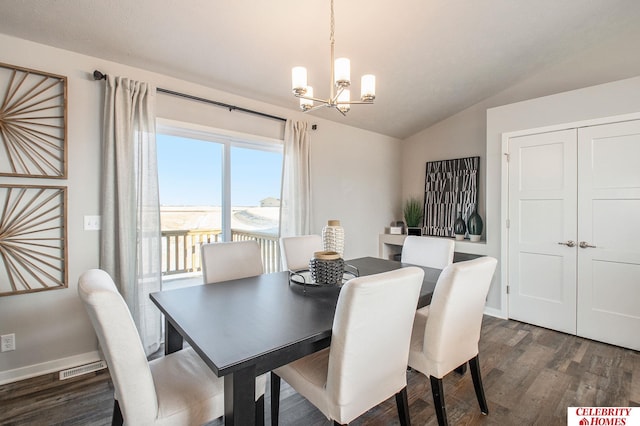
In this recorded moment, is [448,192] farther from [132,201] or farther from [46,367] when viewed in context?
[46,367]

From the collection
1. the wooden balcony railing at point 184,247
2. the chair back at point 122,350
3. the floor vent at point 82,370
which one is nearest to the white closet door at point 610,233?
the wooden balcony railing at point 184,247

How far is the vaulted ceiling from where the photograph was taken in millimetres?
2078

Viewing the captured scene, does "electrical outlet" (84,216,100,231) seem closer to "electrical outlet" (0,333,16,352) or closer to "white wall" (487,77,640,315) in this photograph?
"electrical outlet" (0,333,16,352)

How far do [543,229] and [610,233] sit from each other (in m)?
0.52

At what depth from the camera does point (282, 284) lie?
2.00 meters

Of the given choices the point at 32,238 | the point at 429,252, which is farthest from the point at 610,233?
the point at 32,238

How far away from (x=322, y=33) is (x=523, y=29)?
6.09 ft

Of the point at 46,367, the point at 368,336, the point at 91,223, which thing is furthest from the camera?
the point at 91,223

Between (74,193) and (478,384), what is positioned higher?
(74,193)

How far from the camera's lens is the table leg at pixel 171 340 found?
5.80ft

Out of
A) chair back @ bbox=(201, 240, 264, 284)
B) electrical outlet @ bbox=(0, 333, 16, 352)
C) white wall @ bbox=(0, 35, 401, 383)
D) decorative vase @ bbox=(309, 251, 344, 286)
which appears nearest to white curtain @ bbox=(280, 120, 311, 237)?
white wall @ bbox=(0, 35, 401, 383)

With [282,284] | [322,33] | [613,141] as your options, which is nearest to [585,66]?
[613,141]

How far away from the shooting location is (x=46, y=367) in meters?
2.23

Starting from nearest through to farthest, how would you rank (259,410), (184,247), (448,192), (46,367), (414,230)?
(259,410), (46,367), (184,247), (448,192), (414,230)
